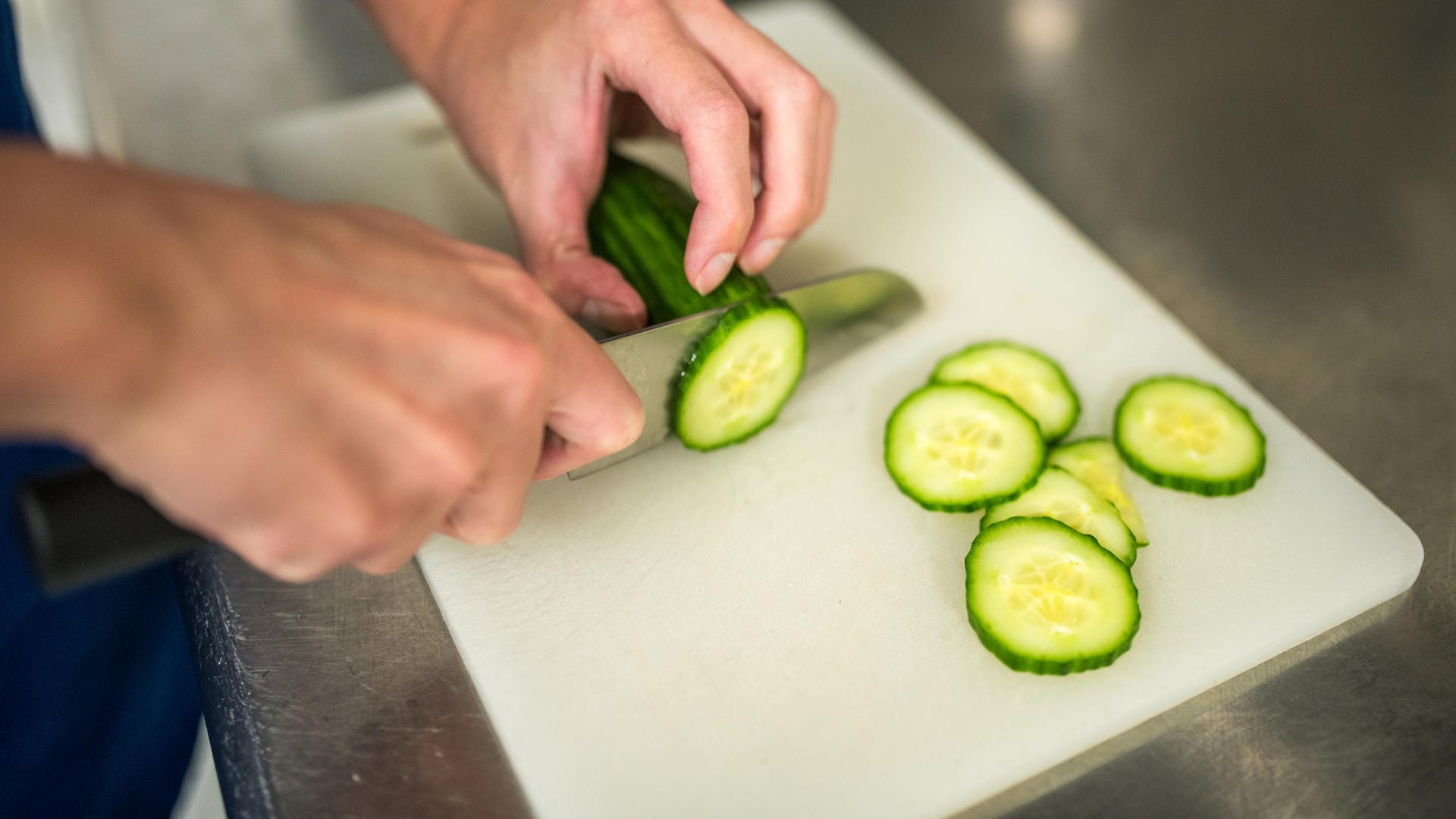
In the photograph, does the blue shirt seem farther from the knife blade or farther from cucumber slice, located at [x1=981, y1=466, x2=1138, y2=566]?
cucumber slice, located at [x1=981, y1=466, x2=1138, y2=566]

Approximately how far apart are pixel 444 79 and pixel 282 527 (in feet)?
4.02

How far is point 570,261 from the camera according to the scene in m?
1.88

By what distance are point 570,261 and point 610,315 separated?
5.8 inches

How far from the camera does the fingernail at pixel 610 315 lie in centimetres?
178

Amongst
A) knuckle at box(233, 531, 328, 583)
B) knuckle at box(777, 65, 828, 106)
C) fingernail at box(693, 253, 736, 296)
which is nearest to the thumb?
fingernail at box(693, 253, 736, 296)

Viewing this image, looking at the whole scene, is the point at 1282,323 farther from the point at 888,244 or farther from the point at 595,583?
the point at 595,583

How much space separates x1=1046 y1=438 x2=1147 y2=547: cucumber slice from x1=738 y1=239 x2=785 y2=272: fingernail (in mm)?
573

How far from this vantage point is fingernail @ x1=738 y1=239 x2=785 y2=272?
1844mm

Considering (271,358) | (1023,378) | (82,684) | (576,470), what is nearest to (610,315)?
(576,470)

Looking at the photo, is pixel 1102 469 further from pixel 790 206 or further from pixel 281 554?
pixel 281 554

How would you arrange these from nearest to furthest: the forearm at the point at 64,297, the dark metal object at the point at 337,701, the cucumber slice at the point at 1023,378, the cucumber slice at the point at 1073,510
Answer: the forearm at the point at 64,297, the dark metal object at the point at 337,701, the cucumber slice at the point at 1073,510, the cucumber slice at the point at 1023,378

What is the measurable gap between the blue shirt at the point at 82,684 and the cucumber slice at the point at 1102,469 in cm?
155

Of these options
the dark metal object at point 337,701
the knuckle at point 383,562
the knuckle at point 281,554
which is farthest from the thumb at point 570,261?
the knuckle at point 281,554

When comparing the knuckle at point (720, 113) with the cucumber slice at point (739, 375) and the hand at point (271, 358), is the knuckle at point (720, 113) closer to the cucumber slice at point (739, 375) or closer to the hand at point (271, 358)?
the cucumber slice at point (739, 375)
